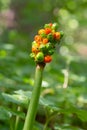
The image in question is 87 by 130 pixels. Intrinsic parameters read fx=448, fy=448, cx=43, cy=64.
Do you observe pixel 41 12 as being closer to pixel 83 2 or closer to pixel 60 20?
pixel 60 20

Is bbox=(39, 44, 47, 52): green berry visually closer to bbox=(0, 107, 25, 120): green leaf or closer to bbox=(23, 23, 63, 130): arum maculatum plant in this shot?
bbox=(23, 23, 63, 130): arum maculatum plant

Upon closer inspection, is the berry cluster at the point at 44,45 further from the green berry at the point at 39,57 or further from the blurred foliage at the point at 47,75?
the blurred foliage at the point at 47,75

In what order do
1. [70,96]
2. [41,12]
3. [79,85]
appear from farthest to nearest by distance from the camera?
[41,12], [79,85], [70,96]

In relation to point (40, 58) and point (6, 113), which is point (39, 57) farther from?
point (6, 113)

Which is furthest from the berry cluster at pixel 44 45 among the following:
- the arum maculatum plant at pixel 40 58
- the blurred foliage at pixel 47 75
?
the blurred foliage at pixel 47 75

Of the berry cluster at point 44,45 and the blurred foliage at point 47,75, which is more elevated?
the blurred foliage at point 47,75

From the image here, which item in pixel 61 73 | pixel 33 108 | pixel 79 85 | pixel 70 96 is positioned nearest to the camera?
pixel 33 108

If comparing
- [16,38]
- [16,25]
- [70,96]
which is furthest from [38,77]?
[16,25]
